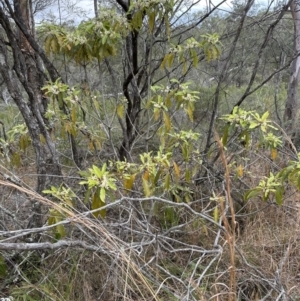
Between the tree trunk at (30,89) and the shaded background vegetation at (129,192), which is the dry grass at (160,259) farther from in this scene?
the tree trunk at (30,89)

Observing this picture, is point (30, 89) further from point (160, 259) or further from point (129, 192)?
point (160, 259)

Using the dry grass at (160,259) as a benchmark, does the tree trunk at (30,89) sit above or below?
above

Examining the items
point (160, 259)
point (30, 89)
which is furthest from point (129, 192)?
point (30, 89)

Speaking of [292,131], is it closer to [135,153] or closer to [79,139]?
[135,153]

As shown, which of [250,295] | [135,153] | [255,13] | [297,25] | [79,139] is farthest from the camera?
[297,25]

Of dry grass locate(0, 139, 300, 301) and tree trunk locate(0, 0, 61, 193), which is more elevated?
tree trunk locate(0, 0, 61, 193)

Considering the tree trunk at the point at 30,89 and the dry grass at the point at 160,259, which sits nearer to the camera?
the dry grass at the point at 160,259

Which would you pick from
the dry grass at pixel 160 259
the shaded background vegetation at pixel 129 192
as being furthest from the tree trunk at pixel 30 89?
the dry grass at pixel 160 259

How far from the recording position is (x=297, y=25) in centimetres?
451

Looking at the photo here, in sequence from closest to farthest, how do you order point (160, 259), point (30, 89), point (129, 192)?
point (160, 259), point (30, 89), point (129, 192)

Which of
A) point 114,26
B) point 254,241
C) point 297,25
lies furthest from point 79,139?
point 297,25

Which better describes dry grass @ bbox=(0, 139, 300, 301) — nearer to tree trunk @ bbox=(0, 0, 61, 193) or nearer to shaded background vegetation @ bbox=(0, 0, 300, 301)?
shaded background vegetation @ bbox=(0, 0, 300, 301)

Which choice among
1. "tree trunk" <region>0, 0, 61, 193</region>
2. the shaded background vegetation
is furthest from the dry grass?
"tree trunk" <region>0, 0, 61, 193</region>

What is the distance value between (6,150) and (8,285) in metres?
0.75
